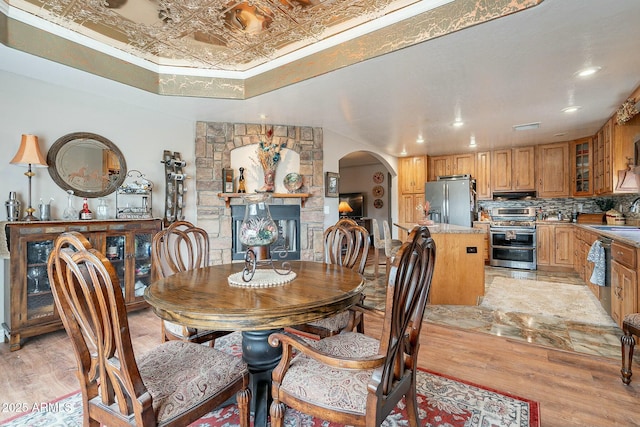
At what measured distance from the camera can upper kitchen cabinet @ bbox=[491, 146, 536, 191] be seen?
19.0 ft

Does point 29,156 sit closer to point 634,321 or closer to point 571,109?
point 634,321

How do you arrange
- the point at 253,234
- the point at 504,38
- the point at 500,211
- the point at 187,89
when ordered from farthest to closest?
the point at 500,211, the point at 187,89, the point at 504,38, the point at 253,234

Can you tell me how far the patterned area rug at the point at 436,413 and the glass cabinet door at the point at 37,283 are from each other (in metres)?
1.21

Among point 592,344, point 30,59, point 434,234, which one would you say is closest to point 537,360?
point 592,344

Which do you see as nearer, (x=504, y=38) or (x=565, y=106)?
(x=504, y=38)

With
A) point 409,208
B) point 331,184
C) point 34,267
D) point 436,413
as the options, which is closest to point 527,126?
point 409,208

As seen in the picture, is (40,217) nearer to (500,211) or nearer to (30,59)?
(30,59)

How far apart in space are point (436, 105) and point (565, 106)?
155 centimetres

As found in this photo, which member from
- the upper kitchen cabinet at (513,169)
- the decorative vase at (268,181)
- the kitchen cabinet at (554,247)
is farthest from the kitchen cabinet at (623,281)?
the decorative vase at (268,181)

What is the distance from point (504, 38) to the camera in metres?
2.20

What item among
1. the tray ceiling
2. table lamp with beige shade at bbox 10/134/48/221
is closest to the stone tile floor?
the tray ceiling

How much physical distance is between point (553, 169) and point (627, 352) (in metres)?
4.69

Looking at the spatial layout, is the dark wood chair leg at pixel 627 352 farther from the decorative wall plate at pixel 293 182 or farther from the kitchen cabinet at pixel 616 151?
the decorative wall plate at pixel 293 182

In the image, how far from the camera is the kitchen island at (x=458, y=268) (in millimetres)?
3615
